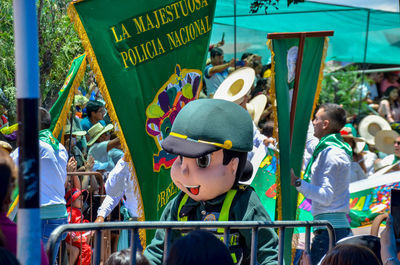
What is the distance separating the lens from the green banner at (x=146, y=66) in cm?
491

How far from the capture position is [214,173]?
3855mm

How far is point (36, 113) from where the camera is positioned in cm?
218

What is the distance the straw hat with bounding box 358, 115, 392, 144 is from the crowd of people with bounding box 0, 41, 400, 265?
58cm

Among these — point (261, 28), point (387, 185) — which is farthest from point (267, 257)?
point (261, 28)

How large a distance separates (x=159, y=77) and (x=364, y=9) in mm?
6554

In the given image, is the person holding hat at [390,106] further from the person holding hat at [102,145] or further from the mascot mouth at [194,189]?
the mascot mouth at [194,189]

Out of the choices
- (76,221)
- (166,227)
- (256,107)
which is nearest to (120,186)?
(76,221)

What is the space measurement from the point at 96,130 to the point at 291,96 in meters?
3.29

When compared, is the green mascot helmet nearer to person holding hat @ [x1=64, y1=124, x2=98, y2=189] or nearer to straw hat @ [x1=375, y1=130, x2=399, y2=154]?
person holding hat @ [x1=64, y1=124, x2=98, y2=189]

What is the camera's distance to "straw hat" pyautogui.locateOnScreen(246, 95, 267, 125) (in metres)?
8.09

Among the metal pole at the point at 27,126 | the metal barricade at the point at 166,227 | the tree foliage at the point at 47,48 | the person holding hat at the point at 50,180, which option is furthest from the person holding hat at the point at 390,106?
the metal pole at the point at 27,126

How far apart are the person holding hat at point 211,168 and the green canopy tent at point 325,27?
588 cm

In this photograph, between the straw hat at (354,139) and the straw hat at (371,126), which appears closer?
the straw hat at (354,139)

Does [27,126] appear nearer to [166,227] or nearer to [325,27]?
[166,227]
